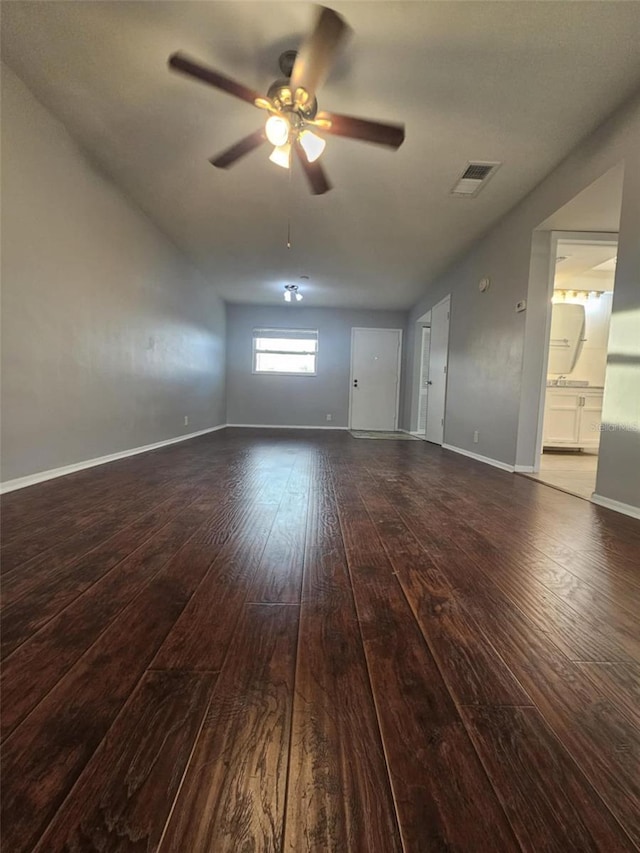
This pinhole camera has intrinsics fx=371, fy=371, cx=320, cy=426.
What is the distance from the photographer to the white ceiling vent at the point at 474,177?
2734 millimetres

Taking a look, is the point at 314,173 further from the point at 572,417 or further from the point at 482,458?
the point at 572,417

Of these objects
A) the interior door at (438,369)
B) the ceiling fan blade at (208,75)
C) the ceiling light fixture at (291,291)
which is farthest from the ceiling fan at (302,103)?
the ceiling light fixture at (291,291)

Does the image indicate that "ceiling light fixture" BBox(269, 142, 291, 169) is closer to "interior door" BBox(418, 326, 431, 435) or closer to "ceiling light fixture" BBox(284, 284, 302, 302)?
"ceiling light fixture" BBox(284, 284, 302, 302)

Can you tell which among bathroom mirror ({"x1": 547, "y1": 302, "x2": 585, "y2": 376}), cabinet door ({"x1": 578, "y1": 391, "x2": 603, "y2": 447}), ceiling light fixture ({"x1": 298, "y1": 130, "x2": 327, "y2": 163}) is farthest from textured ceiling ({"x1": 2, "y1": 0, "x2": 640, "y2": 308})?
cabinet door ({"x1": 578, "y1": 391, "x2": 603, "y2": 447})

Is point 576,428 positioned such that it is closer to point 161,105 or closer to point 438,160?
point 438,160

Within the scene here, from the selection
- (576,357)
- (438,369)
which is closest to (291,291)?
(438,369)

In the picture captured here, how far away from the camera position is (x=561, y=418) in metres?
4.54

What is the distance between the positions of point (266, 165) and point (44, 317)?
6.28 feet

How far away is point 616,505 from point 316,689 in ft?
7.28

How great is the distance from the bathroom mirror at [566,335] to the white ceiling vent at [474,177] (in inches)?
101

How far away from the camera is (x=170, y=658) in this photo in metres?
0.82

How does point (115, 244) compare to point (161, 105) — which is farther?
point (115, 244)

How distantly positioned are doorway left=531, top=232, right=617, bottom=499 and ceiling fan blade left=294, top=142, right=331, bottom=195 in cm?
207

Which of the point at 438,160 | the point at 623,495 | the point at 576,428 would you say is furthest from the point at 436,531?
the point at 576,428
